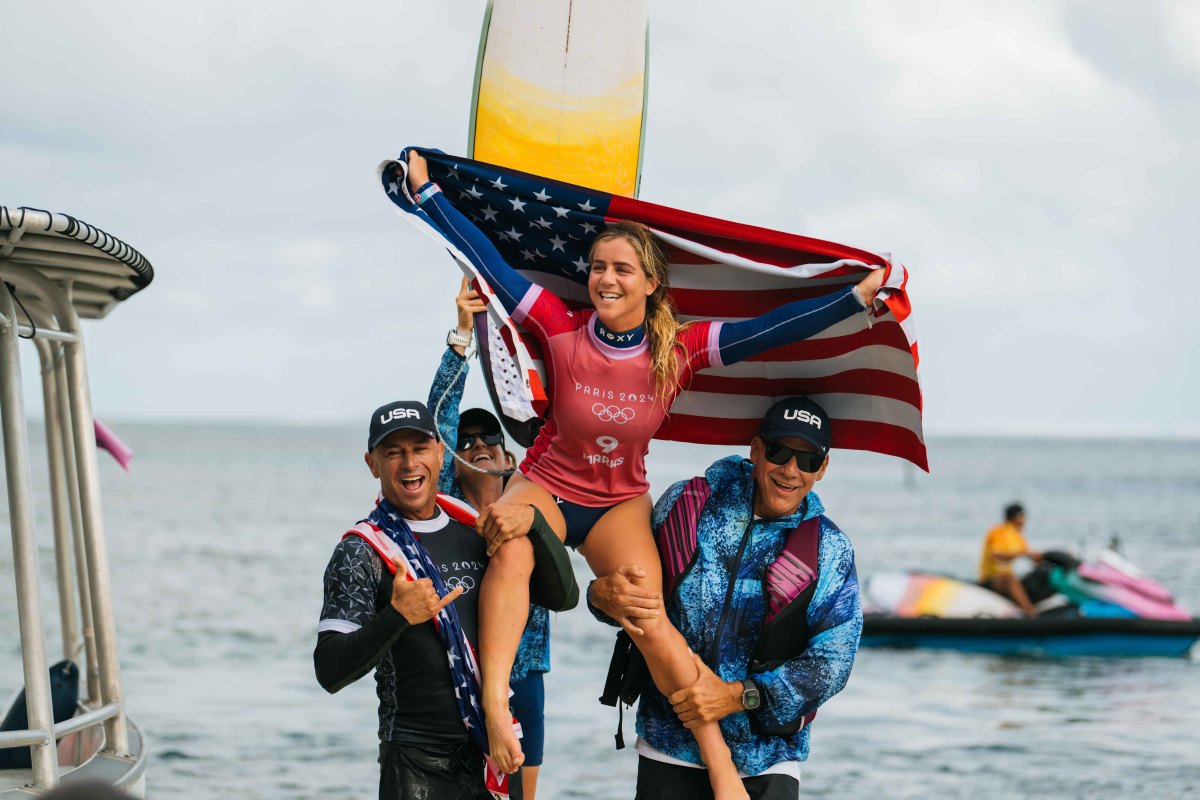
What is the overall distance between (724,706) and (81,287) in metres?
4.08

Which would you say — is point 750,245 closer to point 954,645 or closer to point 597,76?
point 597,76

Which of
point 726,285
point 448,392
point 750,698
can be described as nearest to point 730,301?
point 726,285

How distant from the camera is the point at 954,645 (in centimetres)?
1953

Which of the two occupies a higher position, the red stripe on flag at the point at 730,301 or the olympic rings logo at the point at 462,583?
the red stripe on flag at the point at 730,301

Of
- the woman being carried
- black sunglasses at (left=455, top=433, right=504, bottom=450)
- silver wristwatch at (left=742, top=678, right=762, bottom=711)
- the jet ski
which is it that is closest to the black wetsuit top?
the woman being carried

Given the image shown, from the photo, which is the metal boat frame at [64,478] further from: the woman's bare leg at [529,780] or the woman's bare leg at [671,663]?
the woman's bare leg at [671,663]

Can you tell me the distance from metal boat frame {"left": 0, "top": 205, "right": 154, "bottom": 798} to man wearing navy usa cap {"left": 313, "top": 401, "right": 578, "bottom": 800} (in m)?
1.44

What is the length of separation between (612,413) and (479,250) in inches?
31.0

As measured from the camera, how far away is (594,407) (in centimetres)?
473

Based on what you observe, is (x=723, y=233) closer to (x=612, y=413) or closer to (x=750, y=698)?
(x=612, y=413)

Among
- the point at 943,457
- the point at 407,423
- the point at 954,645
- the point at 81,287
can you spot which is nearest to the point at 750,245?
the point at 407,423

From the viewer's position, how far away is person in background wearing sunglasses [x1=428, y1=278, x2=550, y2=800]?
4.96 meters

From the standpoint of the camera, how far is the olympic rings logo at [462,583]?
4379mm

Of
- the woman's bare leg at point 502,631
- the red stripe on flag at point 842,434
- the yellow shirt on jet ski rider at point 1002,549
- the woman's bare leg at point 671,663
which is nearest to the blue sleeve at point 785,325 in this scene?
the red stripe on flag at point 842,434
